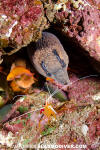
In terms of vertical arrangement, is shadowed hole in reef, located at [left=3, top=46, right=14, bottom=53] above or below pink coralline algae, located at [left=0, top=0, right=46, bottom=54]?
below

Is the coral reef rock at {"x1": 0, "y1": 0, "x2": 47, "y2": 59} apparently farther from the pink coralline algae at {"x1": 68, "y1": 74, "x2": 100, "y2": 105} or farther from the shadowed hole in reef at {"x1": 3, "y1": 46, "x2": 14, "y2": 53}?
the pink coralline algae at {"x1": 68, "y1": 74, "x2": 100, "y2": 105}

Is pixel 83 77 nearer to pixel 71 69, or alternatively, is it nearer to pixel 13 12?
pixel 71 69

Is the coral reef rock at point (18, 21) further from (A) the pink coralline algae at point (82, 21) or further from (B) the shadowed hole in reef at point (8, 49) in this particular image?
(A) the pink coralline algae at point (82, 21)

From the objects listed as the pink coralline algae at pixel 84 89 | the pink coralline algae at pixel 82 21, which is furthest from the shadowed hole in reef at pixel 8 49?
the pink coralline algae at pixel 84 89

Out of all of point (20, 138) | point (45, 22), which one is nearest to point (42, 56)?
point (45, 22)

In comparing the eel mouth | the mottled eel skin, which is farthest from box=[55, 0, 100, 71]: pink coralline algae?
the eel mouth

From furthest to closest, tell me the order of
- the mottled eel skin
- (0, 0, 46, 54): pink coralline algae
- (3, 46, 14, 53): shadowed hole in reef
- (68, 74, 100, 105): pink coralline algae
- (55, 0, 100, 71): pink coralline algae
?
(68, 74, 100, 105): pink coralline algae < the mottled eel skin < (55, 0, 100, 71): pink coralline algae < (3, 46, 14, 53): shadowed hole in reef < (0, 0, 46, 54): pink coralline algae

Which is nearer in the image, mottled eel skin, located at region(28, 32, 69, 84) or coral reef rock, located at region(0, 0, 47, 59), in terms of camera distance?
coral reef rock, located at region(0, 0, 47, 59)
